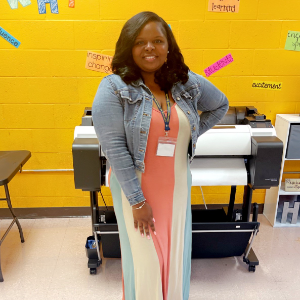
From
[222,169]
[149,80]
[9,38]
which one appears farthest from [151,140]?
[9,38]

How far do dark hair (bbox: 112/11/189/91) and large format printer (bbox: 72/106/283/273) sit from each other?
590 mm

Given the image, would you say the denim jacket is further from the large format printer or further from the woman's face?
the large format printer

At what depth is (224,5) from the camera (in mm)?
2168

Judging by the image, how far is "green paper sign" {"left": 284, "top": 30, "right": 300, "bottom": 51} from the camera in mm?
2244

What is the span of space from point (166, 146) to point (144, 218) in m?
0.30

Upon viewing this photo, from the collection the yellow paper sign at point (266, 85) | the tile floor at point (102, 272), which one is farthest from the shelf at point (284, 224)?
the yellow paper sign at point (266, 85)

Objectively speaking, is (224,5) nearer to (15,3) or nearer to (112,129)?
(15,3)

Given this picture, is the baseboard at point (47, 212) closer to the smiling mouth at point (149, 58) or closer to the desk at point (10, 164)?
the desk at point (10, 164)

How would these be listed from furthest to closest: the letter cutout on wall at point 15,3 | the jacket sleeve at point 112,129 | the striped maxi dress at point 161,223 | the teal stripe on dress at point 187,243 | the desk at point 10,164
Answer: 1. the letter cutout on wall at point 15,3
2. the desk at point 10,164
3. the teal stripe on dress at point 187,243
4. the striped maxi dress at point 161,223
5. the jacket sleeve at point 112,129

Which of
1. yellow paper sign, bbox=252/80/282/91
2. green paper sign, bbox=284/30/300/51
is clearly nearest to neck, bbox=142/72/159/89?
yellow paper sign, bbox=252/80/282/91

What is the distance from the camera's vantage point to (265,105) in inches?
95.3

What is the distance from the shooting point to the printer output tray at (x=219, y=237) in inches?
72.1

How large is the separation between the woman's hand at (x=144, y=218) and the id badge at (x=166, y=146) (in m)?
0.22

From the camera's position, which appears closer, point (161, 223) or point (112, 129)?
point (112, 129)
